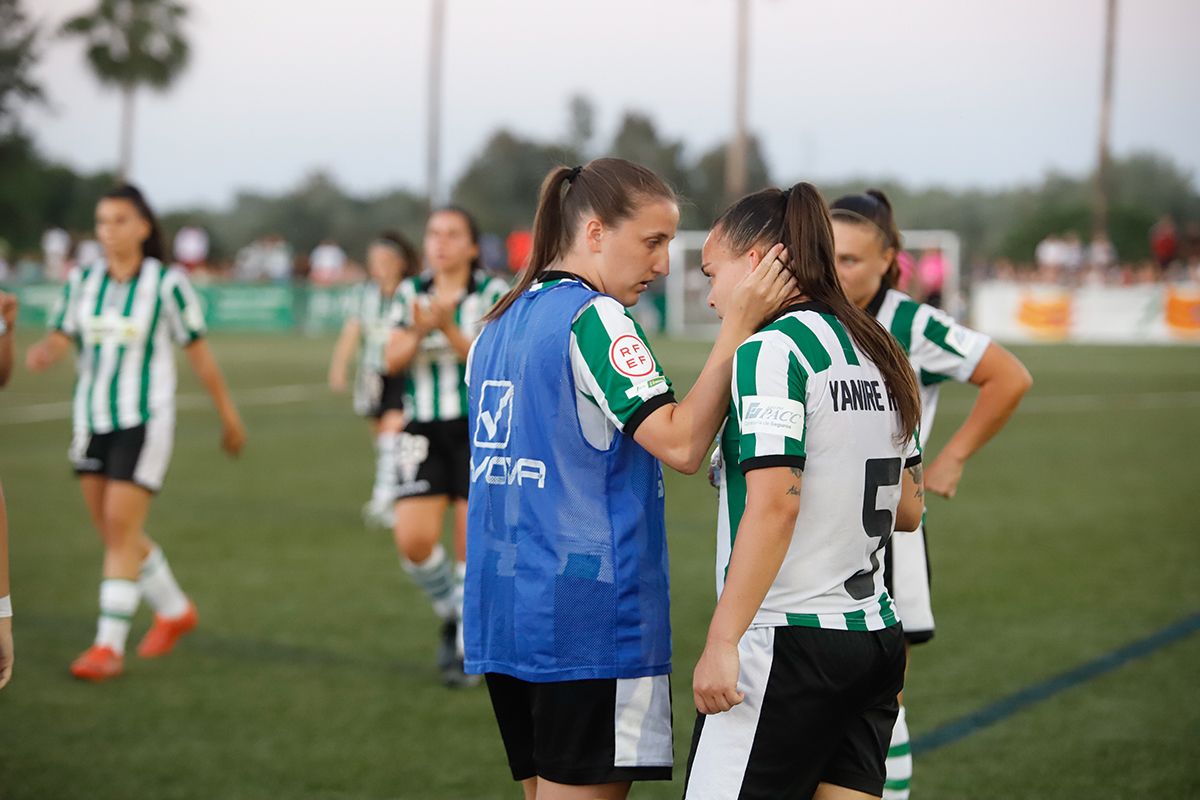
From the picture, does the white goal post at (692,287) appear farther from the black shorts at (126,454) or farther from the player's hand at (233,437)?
the black shorts at (126,454)

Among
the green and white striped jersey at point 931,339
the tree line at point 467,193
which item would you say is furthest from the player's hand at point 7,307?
the tree line at point 467,193

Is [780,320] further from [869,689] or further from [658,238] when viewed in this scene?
[869,689]

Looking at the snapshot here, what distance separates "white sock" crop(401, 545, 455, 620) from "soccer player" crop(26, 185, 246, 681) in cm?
131

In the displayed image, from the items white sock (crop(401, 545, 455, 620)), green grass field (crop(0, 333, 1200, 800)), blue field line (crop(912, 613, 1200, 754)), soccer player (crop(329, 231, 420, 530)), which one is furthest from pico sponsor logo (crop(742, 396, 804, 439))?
soccer player (crop(329, 231, 420, 530))

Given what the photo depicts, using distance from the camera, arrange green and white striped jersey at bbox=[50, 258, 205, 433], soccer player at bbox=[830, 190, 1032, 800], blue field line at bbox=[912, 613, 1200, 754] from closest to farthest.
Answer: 1. soccer player at bbox=[830, 190, 1032, 800]
2. blue field line at bbox=[912, 613, 1200, 754]
3. green and white striped jersey at bbox=[50, 258, 205, 433]

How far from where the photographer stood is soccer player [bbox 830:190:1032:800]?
4.23 meters

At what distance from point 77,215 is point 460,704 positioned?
217 ft

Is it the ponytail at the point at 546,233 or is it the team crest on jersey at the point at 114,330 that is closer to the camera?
the ponytail at the point at 546,233

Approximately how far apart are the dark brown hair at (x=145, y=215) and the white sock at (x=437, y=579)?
205 cm

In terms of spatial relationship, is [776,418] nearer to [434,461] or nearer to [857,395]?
[857,395]

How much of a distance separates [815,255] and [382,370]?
8.28 meters

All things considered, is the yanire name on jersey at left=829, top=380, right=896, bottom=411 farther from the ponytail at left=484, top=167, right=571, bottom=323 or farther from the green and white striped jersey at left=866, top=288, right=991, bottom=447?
the green and white striped jersey at left=866, top=288, right=991, bottom=447

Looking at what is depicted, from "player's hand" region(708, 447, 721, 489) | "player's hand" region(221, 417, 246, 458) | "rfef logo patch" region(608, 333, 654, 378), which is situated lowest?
"player's hand" region(221, 417, 246, 458)

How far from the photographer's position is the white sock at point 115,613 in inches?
257
